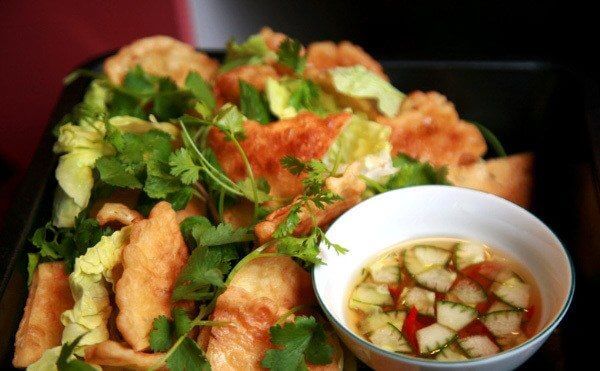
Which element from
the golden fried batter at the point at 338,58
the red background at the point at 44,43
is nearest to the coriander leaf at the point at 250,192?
the golden fried batter at the point at 338,58

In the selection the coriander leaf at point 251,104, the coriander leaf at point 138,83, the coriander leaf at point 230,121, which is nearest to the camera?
the coriander leaf at point 230,121

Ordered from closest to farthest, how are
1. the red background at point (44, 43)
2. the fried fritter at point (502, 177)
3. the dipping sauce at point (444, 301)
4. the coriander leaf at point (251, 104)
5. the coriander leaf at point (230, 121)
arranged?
the dipping sauce at point (444, 301) → the coriander leaf at point (230, 121) → the fried fritter at point (502, 177) → the coriander leaf at point (251, 104) → the red background at point (44, 43)

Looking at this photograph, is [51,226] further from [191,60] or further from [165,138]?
[191,60]

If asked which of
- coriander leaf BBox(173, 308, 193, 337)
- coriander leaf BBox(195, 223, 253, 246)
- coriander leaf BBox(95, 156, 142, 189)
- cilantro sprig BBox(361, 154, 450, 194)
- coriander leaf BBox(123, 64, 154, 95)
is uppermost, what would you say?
coriander leaf BBox(123, 64, 154, 95)

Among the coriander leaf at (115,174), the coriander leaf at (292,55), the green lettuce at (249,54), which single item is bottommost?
the coriander leaf at (115,174)

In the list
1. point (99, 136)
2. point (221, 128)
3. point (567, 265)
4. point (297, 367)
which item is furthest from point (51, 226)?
point (567, 265)

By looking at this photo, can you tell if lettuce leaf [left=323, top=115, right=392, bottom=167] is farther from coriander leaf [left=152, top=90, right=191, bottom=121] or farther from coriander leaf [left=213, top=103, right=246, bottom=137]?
coriander leaf [left=152, top=90, right=191, bottom=121]

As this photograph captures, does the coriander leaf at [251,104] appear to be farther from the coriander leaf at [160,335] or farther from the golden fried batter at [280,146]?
the coriander leaf at [160,335]

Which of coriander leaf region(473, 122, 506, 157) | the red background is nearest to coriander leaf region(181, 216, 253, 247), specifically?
coriander leaf region(473, 122, 506, 157)
